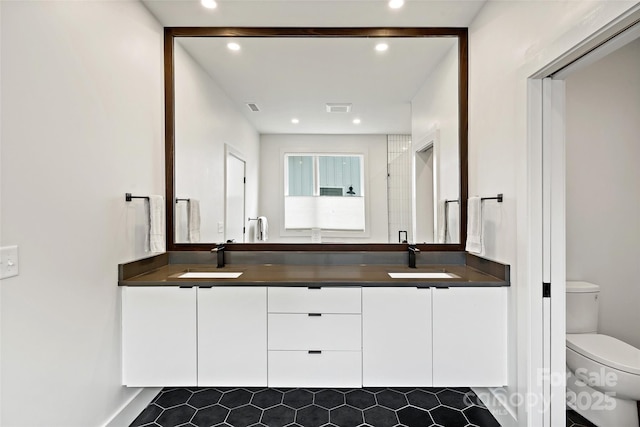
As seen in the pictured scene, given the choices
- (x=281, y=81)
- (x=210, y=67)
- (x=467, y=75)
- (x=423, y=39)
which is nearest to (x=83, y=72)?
(x=210, y=67)

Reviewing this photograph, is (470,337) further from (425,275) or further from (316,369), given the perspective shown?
(316,369)

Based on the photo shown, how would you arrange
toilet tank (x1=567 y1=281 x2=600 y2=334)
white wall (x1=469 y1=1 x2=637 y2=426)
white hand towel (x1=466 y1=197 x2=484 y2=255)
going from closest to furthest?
white wall (x1=469 y1=1 x2=637 y2=426) < white hand towel (x1=466 y1=197 x2=484 y2=255) < toilet tank (x1=567 y1=281 x2=600 y2=334)

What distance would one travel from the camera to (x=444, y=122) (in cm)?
241

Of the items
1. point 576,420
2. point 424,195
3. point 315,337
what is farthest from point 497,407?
point 424,195

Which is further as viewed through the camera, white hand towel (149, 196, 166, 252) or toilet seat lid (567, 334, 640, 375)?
white hand towel (149, 196, 166, 252)

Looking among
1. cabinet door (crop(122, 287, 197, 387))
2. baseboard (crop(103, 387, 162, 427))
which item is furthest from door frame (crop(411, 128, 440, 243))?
baseboard (crop(103, 387, 162, 427))

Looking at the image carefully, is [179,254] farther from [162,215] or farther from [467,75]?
[467,75]

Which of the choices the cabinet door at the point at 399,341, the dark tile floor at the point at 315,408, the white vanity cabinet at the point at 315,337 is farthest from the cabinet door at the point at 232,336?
the cabinet door at the point at 399,341

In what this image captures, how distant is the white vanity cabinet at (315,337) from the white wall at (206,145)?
80 cm

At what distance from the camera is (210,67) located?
8.23 feet

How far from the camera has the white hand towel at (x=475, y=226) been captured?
2023 millimetres

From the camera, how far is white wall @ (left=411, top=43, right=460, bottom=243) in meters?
2.39

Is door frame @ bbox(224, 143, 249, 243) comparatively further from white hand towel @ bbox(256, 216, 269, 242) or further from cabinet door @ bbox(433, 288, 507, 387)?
cabinet door @ bbox(433, 288, 507, 387)

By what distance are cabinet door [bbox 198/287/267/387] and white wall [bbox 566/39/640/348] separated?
214cm
